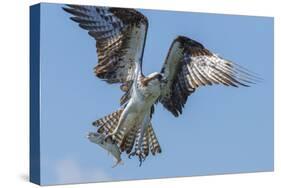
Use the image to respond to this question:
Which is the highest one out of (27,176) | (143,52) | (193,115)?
(143,52)

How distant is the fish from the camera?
28.5 feet

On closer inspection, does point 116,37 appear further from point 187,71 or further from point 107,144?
point 107,144

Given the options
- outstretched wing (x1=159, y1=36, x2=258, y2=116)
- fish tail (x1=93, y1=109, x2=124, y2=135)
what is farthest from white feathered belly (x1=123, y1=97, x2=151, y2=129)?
outstretched wing (x1=159, y1=36, x2=258, y2=116)

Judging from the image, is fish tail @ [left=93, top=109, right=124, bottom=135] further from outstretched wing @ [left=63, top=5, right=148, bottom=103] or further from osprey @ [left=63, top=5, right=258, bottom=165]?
outstretched wing @ [left=63, top=5, right=148, bottom=103]

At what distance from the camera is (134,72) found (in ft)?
29.4

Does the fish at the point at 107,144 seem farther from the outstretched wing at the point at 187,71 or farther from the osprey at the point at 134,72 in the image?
the outstretched wing at the point at 187,71

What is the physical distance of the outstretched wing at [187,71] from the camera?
9.14m

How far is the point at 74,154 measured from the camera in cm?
856

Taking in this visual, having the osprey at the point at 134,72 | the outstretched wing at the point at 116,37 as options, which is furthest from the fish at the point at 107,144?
the outstretched wing at the point at 116,37

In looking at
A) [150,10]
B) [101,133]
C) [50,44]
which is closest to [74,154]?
[101,133]

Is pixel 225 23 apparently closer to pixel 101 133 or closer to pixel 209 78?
pixel 209 78

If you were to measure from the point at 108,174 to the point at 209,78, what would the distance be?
1638 mm

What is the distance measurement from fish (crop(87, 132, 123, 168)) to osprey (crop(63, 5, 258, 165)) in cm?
4

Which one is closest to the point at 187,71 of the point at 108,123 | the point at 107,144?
the point at 108,123
